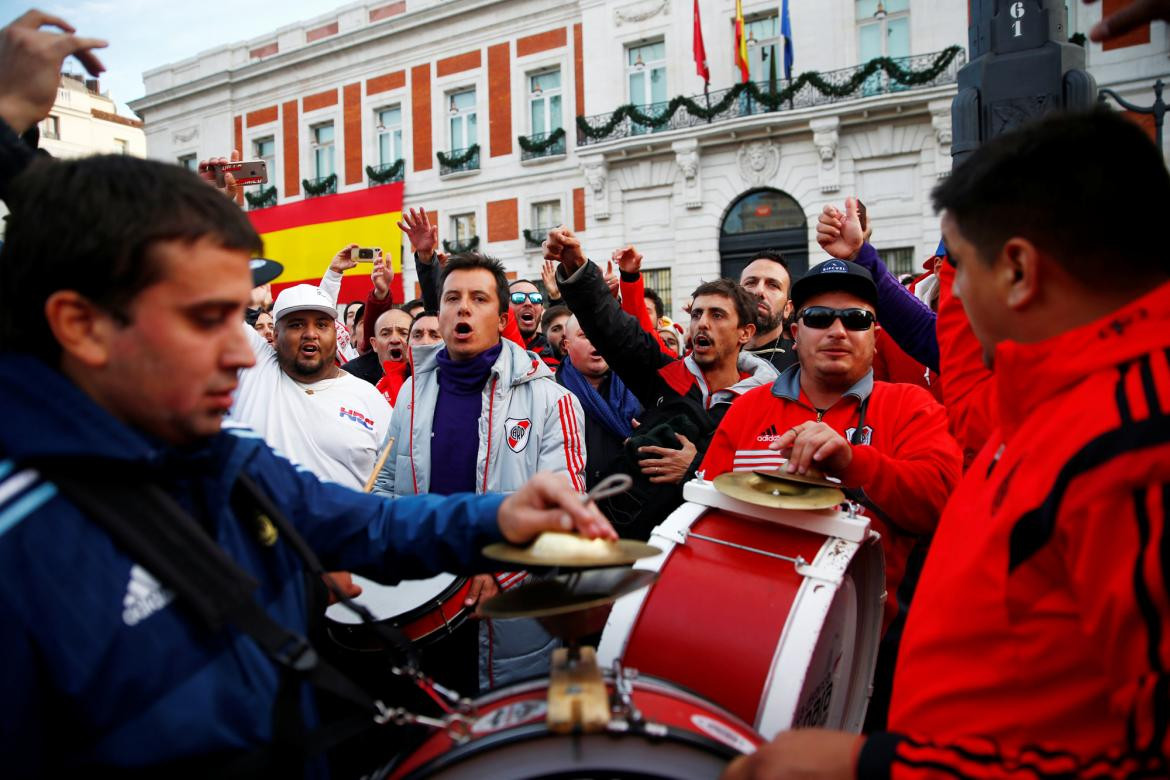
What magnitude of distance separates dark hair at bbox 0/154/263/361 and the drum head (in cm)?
154

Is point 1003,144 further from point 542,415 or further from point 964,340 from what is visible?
point 542,415

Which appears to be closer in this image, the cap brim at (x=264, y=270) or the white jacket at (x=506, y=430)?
the cap brim at (x=264, y=270)

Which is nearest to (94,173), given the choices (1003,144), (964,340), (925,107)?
(1003,144)

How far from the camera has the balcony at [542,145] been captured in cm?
Answer: 2223

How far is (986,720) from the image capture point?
3.93 ft

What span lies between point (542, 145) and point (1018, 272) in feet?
73.3

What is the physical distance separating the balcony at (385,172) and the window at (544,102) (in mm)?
4751

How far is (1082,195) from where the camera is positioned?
4.07 ft

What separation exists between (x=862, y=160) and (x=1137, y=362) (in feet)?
64.1

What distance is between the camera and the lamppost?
3254 millimetres

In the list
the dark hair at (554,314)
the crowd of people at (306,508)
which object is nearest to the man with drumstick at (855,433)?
the crowd of people at (306,508)

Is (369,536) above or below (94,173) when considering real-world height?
below

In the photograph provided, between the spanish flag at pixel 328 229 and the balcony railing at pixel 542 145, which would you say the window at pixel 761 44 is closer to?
the balcony railing at pixel 542 145

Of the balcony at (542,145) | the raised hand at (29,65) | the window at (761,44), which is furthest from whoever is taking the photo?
the balcony at (542,145)
